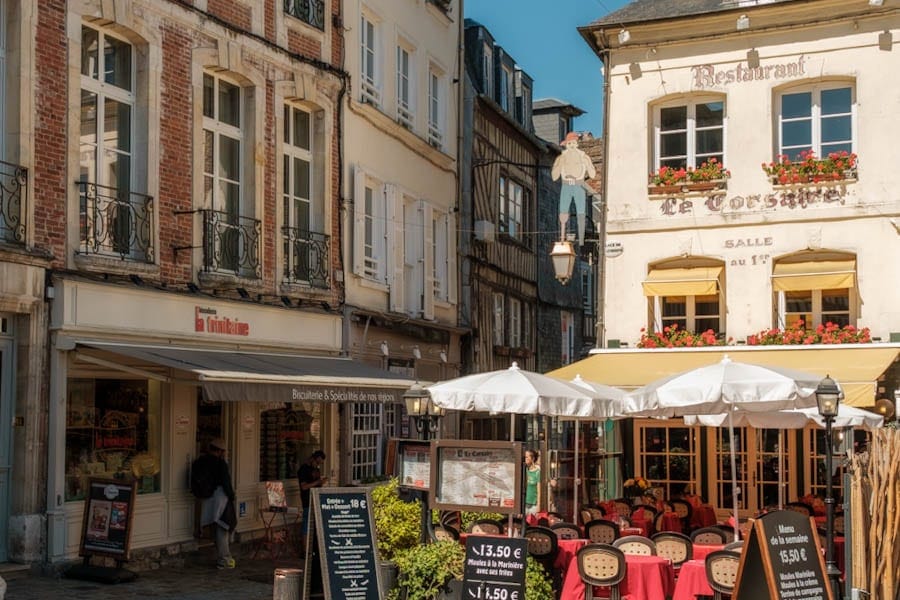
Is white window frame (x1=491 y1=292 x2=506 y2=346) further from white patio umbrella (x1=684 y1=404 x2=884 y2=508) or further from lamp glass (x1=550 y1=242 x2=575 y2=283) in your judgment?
white patio umbrella (x1=684 y1=404 x2=884 y2=508)

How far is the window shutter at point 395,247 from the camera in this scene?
20.0 metres

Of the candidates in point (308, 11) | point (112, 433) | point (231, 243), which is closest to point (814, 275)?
point (308, 11)

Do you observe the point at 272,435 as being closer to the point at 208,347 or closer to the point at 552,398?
the point at 208,347

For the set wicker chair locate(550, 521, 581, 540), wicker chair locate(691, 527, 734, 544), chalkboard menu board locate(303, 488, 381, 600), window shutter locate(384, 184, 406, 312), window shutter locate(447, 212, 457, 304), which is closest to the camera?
chalkboard menu board locate(303, 488, 381, 600)

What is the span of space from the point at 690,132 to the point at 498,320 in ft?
25.7

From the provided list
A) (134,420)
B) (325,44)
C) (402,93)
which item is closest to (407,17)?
(402,93)

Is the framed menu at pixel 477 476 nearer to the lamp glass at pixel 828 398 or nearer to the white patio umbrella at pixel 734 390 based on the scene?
the white patio umbrella at pixel 734 390

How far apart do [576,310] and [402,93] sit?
12009mm

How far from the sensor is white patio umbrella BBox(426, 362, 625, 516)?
12.2 metres

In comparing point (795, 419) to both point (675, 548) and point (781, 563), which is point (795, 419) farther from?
point (781, 563)

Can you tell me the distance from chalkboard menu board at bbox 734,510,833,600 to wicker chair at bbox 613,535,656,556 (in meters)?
1.55

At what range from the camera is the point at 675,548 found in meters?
11.3

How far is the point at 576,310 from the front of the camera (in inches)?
1256

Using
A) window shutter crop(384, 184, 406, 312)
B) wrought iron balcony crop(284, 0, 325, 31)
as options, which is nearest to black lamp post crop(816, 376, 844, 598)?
wrought iron balcony crop(284, 0, 325, 31)
